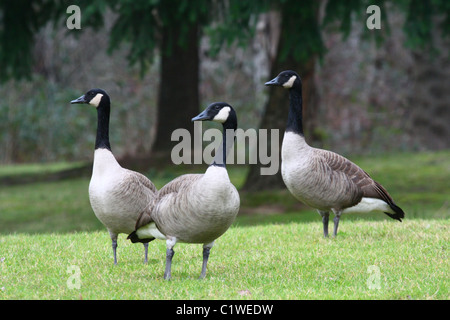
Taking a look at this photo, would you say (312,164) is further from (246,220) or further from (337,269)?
(246,220)

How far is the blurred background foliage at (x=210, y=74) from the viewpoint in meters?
13.2

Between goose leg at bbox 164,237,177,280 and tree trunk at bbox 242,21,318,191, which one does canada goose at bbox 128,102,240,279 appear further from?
tree trunk at bbox 242,21,318,191

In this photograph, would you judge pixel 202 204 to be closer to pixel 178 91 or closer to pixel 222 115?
pixel 222 115

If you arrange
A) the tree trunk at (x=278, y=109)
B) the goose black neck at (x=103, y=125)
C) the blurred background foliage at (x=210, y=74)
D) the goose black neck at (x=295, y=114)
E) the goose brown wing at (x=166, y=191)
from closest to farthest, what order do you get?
the goose brown wing at (x=166, y=191), the goose black neck at (x=103, y=125), the goose black neck at (x=295, y=114), the blurred background foliage at (x=210, y=74), the tree trunk at (x=278, y=109)

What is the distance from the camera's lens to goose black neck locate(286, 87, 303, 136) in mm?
8625

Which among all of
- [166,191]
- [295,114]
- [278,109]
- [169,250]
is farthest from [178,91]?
[169,250]

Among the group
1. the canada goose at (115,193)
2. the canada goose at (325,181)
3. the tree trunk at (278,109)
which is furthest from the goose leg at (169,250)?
the tree trunk at (278,109)

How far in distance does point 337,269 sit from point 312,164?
192 centimetres

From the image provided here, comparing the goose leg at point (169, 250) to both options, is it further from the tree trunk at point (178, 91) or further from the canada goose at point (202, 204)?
the tree trunk at point (178, 91)

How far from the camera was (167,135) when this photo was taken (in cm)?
1900

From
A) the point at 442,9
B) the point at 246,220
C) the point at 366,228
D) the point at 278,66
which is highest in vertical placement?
the point at 442,9

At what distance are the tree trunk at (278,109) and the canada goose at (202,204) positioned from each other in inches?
333

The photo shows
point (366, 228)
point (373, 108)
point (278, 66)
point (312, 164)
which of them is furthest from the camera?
point (373, 108)
